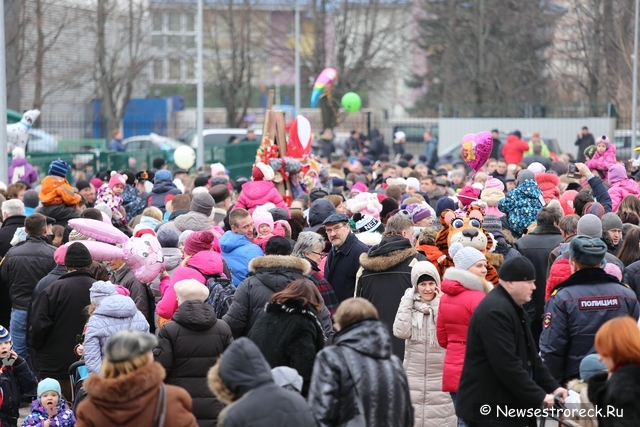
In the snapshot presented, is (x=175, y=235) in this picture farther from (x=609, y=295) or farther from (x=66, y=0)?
(x=66, y=0)

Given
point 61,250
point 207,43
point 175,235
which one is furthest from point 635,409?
point 207,43

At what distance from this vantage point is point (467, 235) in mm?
8469

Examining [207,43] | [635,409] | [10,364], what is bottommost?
[10,364]

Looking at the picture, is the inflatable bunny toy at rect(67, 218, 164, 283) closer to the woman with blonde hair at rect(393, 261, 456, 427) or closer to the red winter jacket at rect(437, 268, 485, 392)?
the woman with blonde hair at rect(393, 261, 456, 427)

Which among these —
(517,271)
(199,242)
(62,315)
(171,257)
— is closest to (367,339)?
(517,271)

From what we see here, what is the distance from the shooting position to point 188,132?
3988 centimetres

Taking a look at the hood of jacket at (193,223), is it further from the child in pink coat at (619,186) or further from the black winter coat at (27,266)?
the child in pink coat at (619,186)

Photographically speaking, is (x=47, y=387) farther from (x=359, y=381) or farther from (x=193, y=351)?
(x=359, y=381)

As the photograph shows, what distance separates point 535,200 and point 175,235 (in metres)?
3.91

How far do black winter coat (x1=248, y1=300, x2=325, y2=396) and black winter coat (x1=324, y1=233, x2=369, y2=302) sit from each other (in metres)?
2.52

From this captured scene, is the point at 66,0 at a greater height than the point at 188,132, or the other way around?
the point at 66,0

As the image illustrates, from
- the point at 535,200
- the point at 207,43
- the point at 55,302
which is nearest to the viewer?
the point at 55,302

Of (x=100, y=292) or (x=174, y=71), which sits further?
(x=174, y=71)

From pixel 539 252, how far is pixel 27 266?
187 inches
